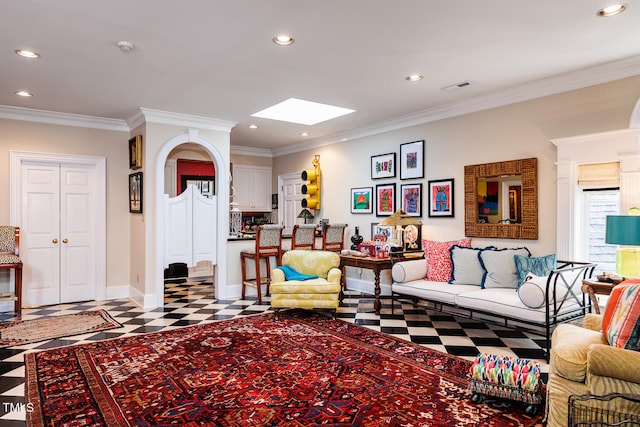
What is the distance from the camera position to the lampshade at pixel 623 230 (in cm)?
325

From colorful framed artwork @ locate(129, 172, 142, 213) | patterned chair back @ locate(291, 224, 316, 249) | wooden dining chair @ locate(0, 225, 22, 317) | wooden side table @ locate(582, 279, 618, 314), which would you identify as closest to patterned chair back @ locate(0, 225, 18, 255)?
wooden dining chair @ locate(0, 225, 22, 317)

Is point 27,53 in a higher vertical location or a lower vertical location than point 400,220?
higher

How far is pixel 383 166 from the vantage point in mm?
6219

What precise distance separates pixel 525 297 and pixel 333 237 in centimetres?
334

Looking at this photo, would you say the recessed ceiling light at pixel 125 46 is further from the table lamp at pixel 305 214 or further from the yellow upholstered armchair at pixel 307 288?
the table lamp at pixel 305 214

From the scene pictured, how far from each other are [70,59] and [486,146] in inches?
174

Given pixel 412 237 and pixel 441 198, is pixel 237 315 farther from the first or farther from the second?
pixel 441 198

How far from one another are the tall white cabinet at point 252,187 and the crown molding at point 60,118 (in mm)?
2577

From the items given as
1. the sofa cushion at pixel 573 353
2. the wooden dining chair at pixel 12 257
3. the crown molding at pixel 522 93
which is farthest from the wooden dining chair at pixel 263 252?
the sofa cushion at pixel 573 353

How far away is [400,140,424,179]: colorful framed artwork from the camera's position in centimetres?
567

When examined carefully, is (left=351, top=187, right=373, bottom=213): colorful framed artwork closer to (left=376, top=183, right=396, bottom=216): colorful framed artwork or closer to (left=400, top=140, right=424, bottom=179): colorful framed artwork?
(left=376, top=183, right=396, bottom=216): colorful framed artwork

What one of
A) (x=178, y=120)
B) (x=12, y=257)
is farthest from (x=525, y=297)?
(x=12, y=257)

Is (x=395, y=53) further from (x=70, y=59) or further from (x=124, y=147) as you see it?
(x=124, y=147)

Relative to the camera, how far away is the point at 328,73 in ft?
13.3
